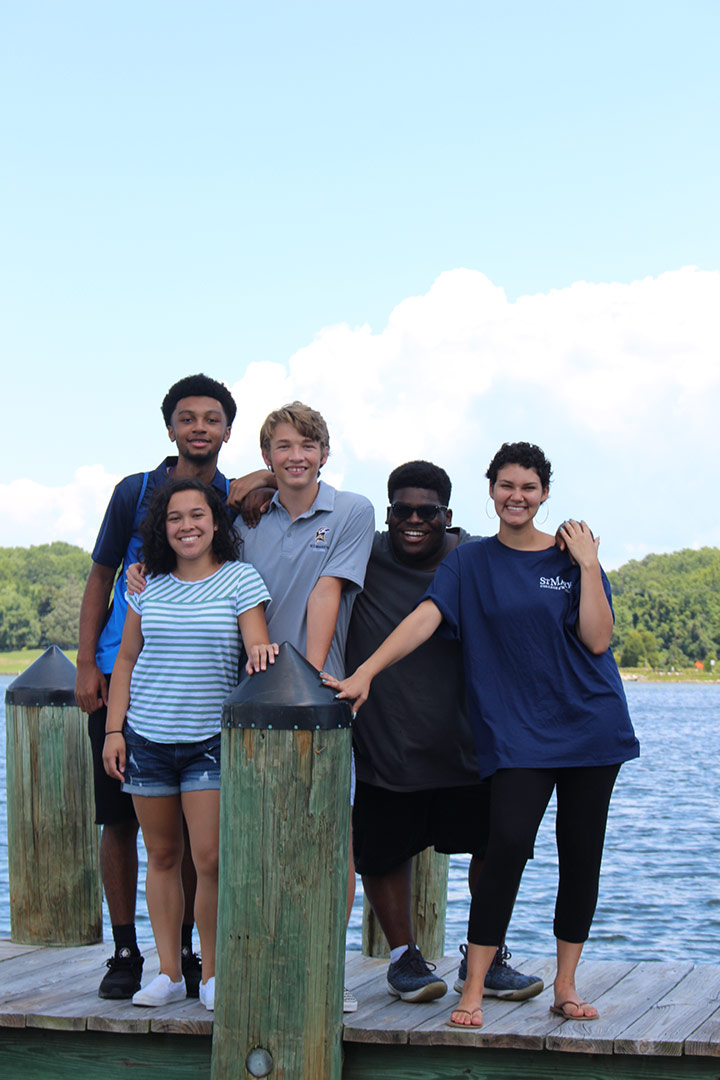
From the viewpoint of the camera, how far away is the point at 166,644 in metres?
4.34

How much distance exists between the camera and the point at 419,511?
4656 millimetres

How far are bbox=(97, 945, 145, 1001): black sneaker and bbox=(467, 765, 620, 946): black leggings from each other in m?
1.34

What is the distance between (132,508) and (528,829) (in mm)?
1936

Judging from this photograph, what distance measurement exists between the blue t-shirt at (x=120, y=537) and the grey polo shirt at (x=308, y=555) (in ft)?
1.11

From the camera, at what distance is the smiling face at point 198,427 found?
15.6 ft

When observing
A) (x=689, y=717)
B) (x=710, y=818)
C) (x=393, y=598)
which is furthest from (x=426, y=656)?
(x=689, y=717)

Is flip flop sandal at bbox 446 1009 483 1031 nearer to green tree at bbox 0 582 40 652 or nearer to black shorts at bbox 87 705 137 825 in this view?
black shorts at bbox 87 705 137 825

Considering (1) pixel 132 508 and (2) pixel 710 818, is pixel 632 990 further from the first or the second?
(2) pixel 710 818

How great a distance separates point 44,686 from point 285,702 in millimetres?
2273

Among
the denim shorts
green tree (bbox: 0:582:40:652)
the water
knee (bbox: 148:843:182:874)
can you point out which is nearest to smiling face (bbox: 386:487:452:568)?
the denim shorts

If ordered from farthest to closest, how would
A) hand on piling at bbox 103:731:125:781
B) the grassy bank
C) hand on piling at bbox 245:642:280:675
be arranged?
the grassy bank < hand on piling at bbox 103:731:125:781 < hand on piling at bbox 245:642:280:675

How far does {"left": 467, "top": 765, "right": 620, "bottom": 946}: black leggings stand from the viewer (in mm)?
4258

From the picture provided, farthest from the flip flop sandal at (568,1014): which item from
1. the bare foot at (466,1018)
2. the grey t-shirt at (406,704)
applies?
the grey t-shirt at (406,704)

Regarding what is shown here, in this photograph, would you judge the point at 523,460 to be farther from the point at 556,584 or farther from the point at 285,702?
the point at 285,702
